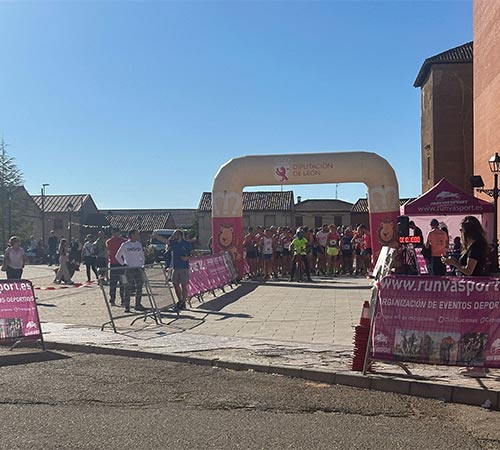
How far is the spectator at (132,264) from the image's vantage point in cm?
1130

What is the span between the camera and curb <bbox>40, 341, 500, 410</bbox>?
6.34 meters

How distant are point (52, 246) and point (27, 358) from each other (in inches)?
993

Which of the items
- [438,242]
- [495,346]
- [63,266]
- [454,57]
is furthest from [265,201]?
[495,346]

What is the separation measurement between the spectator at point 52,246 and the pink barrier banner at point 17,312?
23399 mm

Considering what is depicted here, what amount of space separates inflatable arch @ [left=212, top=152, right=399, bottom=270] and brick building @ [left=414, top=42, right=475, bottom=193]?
20.4 metres

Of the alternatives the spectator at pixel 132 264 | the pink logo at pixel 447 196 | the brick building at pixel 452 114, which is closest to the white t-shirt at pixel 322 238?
the pink logo at pixel 447 196

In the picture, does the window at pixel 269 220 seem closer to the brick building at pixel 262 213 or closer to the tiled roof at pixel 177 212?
the brick building at pixel 262 213

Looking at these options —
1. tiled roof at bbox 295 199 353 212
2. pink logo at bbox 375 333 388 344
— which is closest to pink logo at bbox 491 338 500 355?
pink logo at bbox 375 333 388 344

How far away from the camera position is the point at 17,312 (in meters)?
9.02

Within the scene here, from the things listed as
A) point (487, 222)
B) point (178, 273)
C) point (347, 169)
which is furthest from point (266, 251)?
point (178, 273)

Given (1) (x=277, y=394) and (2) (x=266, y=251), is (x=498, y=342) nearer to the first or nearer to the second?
(1) (x=277, y=394)

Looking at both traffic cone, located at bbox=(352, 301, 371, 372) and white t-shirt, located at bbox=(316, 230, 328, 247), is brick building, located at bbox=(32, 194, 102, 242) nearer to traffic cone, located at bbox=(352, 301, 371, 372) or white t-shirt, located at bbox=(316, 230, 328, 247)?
white t-shirt, located at bbox=(316, 230, 328, 247)

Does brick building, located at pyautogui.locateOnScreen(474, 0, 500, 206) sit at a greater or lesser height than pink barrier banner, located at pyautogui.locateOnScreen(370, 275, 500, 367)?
greater

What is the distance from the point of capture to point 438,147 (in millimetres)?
39875
